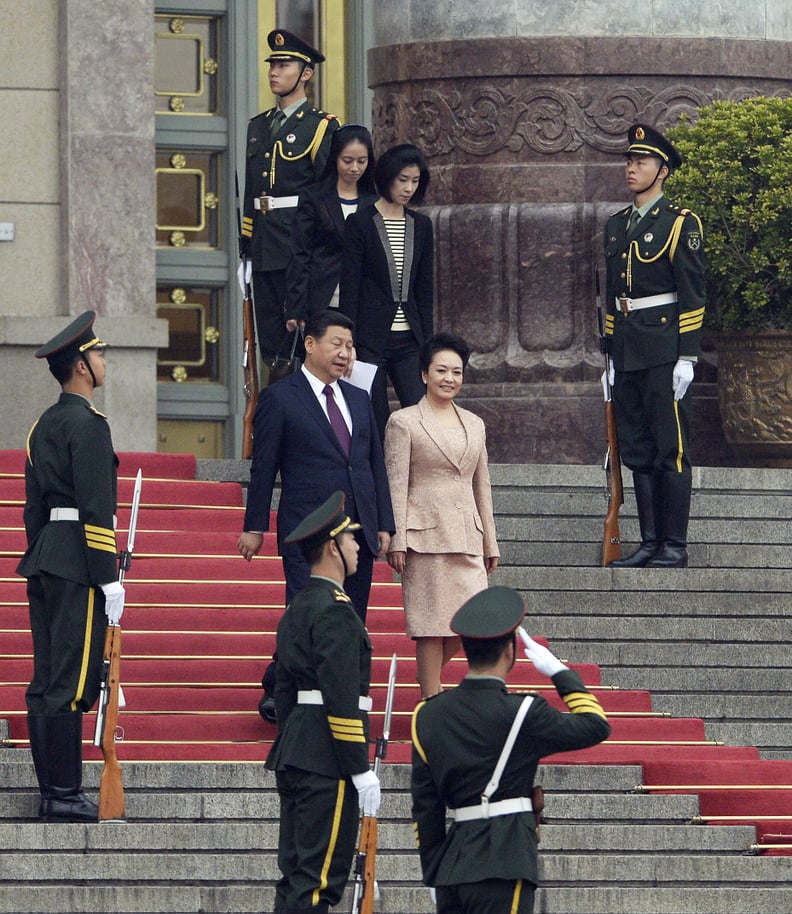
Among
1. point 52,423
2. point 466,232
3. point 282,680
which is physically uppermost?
point 466,232

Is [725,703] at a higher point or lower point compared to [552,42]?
lower

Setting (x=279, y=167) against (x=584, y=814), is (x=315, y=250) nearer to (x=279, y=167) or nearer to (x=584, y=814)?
(x=279, y=167)

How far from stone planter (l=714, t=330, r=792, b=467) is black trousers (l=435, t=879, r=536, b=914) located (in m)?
7.27

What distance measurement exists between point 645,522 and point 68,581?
383 centimetres

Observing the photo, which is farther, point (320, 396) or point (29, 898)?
point (320, 396)

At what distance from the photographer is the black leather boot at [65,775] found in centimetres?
987

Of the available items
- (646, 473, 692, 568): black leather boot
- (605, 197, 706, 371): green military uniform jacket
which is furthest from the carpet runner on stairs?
(605, 197, 706, 371): green military uniform jacket

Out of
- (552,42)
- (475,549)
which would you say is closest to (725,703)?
(475,549)

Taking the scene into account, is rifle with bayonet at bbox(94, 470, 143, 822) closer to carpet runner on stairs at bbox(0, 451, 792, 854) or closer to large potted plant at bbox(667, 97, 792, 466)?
carpet runner on stairs at bbox(0, 451, 792, 854)

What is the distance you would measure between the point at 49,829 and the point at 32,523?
3.91ft

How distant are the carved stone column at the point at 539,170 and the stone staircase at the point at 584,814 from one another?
3067 mm

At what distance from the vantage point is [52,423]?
33.3 feet

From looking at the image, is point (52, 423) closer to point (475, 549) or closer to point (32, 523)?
point (32, 523)

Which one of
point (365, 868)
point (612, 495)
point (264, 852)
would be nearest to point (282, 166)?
point (612, 495)
